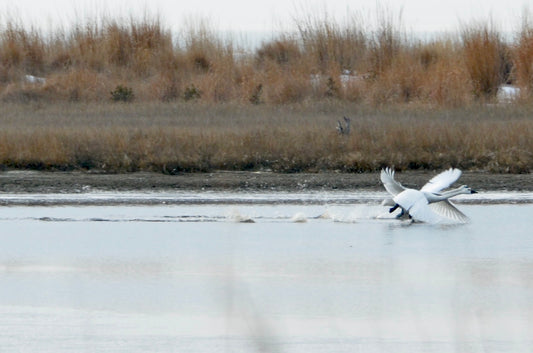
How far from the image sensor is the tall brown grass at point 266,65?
21609 millimetres

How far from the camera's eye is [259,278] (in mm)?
8336

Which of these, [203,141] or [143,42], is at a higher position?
[143,42]

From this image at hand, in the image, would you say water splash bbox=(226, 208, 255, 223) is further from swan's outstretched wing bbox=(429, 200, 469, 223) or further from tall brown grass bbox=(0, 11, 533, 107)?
tall brown grass bbox=(0, 11, 533, 107)

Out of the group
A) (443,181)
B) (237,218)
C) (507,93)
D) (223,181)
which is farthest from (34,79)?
(443,181)

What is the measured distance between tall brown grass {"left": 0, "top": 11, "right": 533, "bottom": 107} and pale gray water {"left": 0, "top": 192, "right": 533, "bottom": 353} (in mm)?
9357

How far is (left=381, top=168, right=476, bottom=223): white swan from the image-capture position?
10672 mm

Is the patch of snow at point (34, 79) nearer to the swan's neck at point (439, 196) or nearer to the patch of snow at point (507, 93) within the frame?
the patch of snow at point (507, 93)

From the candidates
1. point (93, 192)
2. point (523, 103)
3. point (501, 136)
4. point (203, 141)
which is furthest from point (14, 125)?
point (523, 103)

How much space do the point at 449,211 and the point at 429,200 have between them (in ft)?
0.92

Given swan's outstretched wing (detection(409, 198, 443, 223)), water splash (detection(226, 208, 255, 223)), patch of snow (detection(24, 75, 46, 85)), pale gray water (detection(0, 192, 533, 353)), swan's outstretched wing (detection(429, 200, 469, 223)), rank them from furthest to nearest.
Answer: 1. patch of snow (detection(24, 75, 46, 85))
2. water splash (detection(226, 208, 255, 223))
3. swan's outstretched wing (detection(429, 200, 469, 223))
4. swan's outstretched wing (detection(409, 198, 443, 223))
5. pale gray water (detection(0, 192, 533, 353))

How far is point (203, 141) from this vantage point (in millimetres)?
15148

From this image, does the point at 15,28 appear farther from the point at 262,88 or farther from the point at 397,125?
the point at 397,125

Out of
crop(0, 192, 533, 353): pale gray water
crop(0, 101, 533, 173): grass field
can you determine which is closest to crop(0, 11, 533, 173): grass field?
crop(0, 101, 533, 173): grass field

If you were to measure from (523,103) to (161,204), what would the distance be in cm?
995
